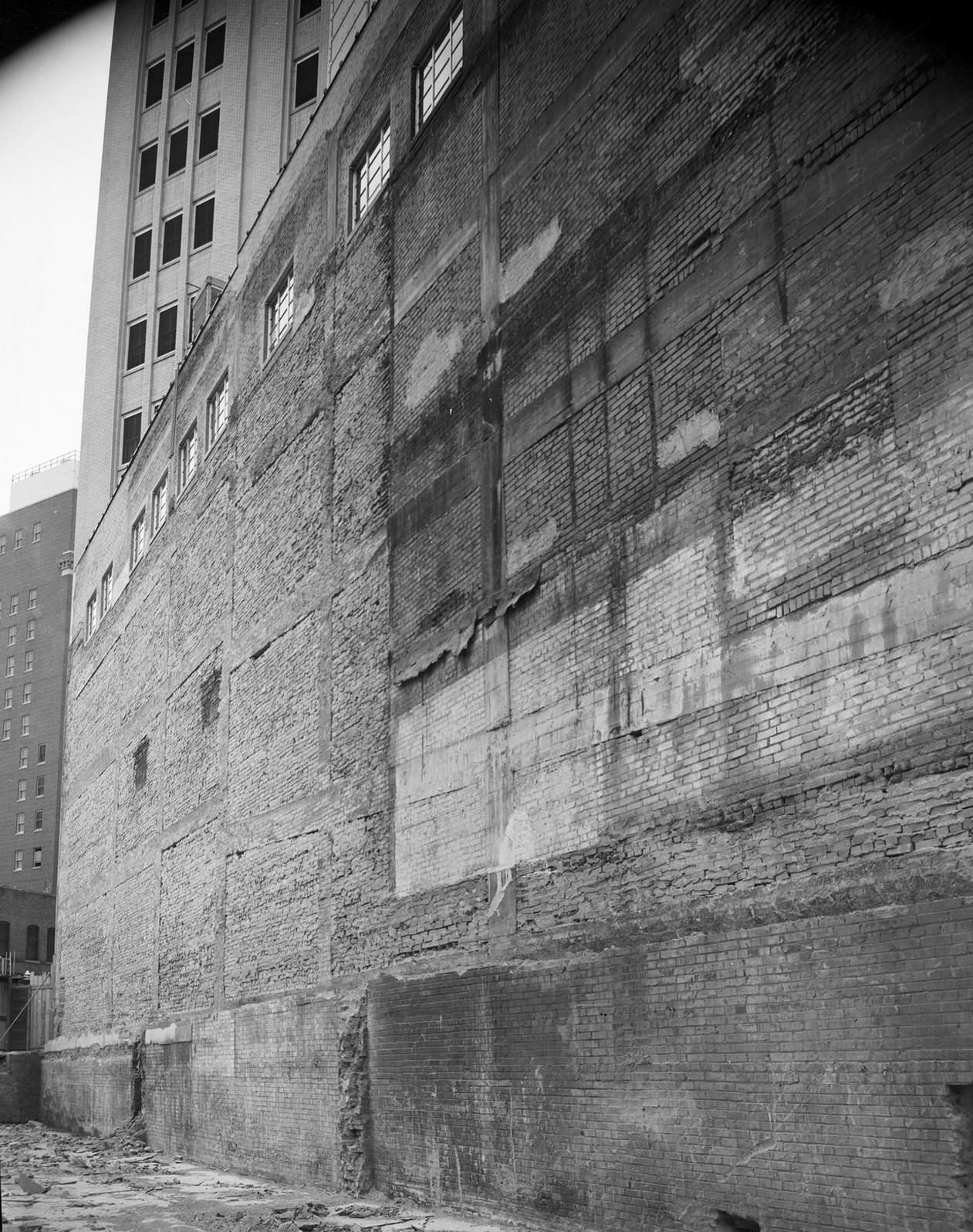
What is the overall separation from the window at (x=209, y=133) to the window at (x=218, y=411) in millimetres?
17982

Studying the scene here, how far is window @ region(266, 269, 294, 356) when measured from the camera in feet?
58.3

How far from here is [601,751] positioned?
367 inches

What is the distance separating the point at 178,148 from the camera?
37312 mm

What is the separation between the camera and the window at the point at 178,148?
1458 inches

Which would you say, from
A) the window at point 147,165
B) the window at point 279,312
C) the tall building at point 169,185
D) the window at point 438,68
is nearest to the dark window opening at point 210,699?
the window at point 279,312

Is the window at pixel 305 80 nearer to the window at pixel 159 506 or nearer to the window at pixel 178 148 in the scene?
the window at pixel 178 148

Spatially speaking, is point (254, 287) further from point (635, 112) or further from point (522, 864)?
point (522, 864)

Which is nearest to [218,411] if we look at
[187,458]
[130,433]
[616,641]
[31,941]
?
[187,458]

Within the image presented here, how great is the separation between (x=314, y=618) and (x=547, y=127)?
6501mm

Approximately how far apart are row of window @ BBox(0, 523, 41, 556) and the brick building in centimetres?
5285

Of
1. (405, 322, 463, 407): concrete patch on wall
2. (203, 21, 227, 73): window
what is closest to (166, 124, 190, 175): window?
(203, 21, 227, 73): window

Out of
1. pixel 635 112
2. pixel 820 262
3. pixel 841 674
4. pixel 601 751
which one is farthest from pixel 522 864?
pixel 635 112

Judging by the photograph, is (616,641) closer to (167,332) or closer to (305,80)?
(167,332)

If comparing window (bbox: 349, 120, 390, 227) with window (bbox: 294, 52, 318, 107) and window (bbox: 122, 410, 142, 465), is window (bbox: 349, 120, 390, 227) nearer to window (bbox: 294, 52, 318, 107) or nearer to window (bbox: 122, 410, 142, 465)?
window (bbox: 122, 410, 142, 465)
